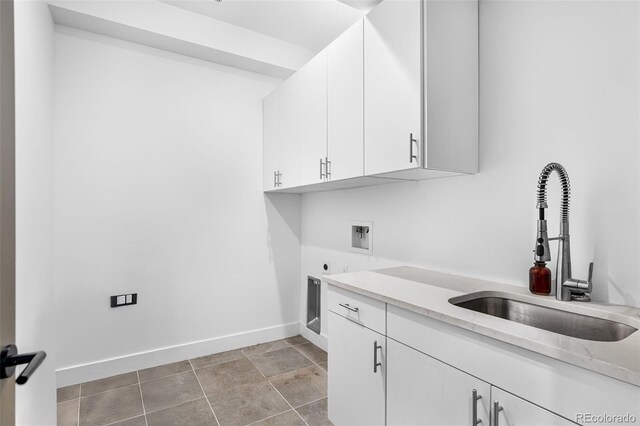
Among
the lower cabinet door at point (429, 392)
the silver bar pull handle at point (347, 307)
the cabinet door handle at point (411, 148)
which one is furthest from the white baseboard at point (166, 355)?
the cabinet door handle at point (411, 148)

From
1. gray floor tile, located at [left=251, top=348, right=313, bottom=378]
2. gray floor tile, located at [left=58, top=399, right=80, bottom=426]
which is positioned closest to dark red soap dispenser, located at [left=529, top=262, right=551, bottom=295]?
gray floor tile, located at [left=251, top=348, right=313, bottom=378]

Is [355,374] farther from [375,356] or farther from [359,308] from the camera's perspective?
[359,308]

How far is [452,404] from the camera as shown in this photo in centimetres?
118

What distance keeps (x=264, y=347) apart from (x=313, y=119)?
6.78 feet

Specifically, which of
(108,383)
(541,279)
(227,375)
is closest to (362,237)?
(541,279)

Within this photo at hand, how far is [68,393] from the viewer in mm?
2248

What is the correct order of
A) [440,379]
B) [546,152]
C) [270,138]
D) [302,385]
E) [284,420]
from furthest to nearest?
[270,138] < [302,385] < [284,420] < [546,152] < [440,379]

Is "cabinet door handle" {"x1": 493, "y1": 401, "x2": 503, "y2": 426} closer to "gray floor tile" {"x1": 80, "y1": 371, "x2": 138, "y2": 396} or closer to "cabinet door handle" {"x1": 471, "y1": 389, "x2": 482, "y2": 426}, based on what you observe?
"cabinet door handle" {"x1": 471, "y1": 389, "x2": 482, "y2": 426}

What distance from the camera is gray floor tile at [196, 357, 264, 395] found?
233 centimetres

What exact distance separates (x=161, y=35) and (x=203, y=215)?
142 centimetres

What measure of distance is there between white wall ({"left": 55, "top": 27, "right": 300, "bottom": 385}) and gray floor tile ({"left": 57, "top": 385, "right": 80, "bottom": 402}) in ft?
0.21

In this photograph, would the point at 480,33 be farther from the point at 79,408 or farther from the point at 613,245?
the point at 79,408

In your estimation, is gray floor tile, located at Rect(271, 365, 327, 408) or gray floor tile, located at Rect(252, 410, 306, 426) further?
gray floor tile, located at Rect(271, 365, 327, 408)

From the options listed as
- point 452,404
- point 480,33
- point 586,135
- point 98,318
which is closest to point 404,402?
point 452,404
